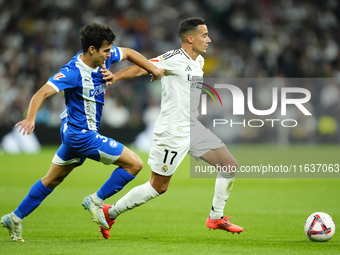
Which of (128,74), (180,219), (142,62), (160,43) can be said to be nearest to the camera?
(142,62)

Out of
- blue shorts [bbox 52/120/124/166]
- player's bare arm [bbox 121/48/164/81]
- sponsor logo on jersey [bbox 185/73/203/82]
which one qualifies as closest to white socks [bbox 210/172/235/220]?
sponsor logo on jersey [bbox 185/73/203/82]

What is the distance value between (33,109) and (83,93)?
70 cm

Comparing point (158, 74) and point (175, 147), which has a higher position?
point (158, 74)

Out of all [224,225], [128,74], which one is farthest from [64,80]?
[224,225]

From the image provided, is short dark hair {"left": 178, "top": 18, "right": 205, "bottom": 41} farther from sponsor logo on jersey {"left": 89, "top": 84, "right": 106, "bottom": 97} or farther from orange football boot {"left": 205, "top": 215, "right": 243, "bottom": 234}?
orange football boot {"left": 205, "top": 215, "right": 243, "bottom": 234}

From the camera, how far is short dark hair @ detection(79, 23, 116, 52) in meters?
5.01

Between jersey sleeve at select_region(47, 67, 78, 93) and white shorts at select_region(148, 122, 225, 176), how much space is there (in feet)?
3.91

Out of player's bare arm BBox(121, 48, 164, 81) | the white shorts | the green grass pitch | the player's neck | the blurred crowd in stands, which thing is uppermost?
the blurred crowd in stands

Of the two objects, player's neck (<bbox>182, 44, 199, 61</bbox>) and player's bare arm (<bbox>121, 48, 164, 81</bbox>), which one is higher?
player's neck (<bbox>182, 44, 199, 61</bbox>)

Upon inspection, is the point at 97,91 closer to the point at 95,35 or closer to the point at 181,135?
the point at 95,35

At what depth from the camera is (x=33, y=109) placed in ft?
15.0

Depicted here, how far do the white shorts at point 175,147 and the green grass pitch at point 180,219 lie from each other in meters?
0.82

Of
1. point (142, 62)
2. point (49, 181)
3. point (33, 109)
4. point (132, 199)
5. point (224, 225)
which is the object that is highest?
point (142, 62)

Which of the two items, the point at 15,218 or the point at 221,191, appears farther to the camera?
the point at 221,191
